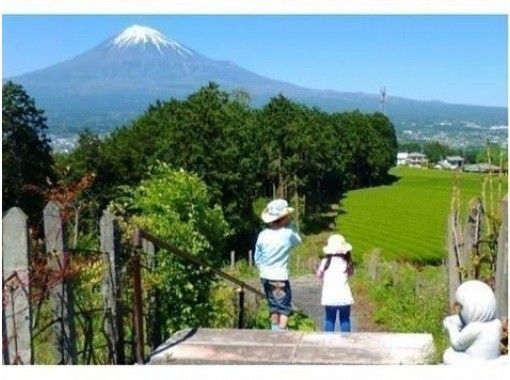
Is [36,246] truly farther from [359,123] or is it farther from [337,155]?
[359,123]

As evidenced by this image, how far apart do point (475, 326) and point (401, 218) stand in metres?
47.8

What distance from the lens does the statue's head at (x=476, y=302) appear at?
11.1ft

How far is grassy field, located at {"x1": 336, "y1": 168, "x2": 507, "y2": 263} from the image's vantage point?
41.0 meters

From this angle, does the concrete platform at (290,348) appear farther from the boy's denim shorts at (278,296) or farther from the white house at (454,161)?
the white house at (454,161)

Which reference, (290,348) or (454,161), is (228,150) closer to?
(454,161)

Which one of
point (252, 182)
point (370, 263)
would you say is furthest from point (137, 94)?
point (370, 263)

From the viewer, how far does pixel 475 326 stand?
3.42 m

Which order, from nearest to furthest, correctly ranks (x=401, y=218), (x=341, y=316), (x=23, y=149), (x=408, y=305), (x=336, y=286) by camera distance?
(x=336, y=286) → (x=341, y=316) → (x=408, y=305) → (x=23, y=149) → (x=401, y=218)

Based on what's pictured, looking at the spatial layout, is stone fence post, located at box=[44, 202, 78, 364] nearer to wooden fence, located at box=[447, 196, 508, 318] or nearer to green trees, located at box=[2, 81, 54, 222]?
wooden fence, located at box=[447, 196, 508, 318]

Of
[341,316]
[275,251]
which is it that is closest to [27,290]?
[275,251]

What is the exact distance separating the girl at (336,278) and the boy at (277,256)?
0.80 feet

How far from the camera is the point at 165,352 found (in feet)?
14.1

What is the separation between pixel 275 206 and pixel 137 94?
384 ft

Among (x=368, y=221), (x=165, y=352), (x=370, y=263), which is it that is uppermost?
(x=165, y=352)
